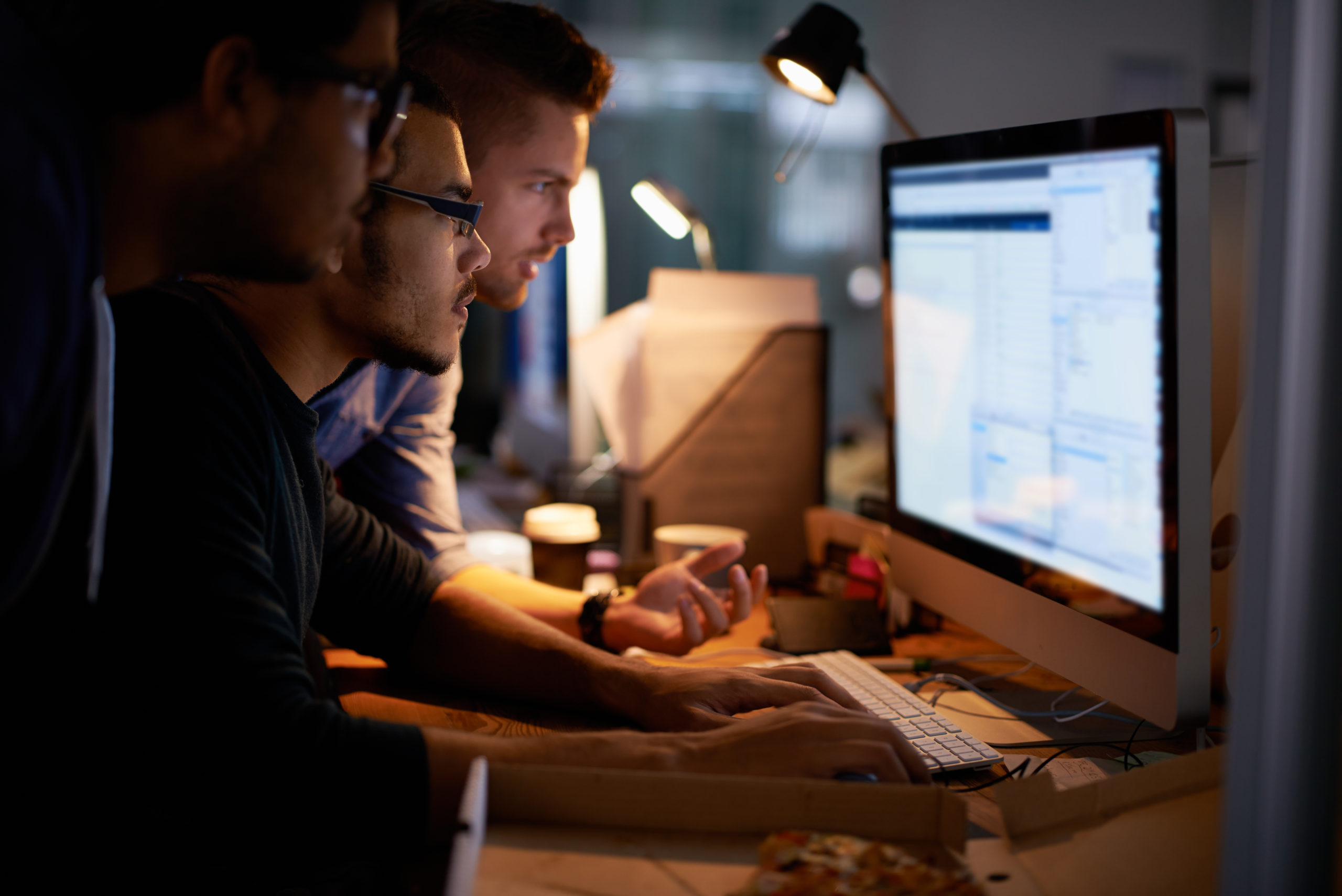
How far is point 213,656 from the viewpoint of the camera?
2.04ft

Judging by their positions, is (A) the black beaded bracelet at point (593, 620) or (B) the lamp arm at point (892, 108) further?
(B) the lamp arm at point (892, 108)

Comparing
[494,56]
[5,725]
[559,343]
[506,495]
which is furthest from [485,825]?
[559,343]

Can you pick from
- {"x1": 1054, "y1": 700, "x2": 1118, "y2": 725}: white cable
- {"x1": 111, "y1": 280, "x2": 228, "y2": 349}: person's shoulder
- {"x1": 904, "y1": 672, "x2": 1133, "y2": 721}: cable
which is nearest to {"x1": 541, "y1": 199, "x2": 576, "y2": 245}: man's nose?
{"x1": 111, "y1": 280, "x2": 228, "y2": 349}: person's shoulder

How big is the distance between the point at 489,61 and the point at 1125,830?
1144mm

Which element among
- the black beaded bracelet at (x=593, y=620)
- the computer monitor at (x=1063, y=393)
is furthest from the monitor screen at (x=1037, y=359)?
the black beaded bracelet at (x=593, y=620)

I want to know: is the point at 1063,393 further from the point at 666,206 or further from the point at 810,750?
the point at 666,206

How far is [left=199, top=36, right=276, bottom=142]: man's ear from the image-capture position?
63 centimetres

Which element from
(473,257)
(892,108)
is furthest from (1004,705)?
(892,108)

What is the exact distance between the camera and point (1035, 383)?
0.90 meters

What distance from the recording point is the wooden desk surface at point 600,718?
0.82 metres

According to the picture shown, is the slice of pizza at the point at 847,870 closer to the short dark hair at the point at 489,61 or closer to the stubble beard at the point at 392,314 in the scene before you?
the stubble beard at the point at 392,314

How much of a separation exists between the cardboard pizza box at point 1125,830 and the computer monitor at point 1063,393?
9 cm

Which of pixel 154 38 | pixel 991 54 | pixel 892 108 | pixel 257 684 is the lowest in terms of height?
pixel 257 684

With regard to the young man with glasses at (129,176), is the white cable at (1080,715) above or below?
below
